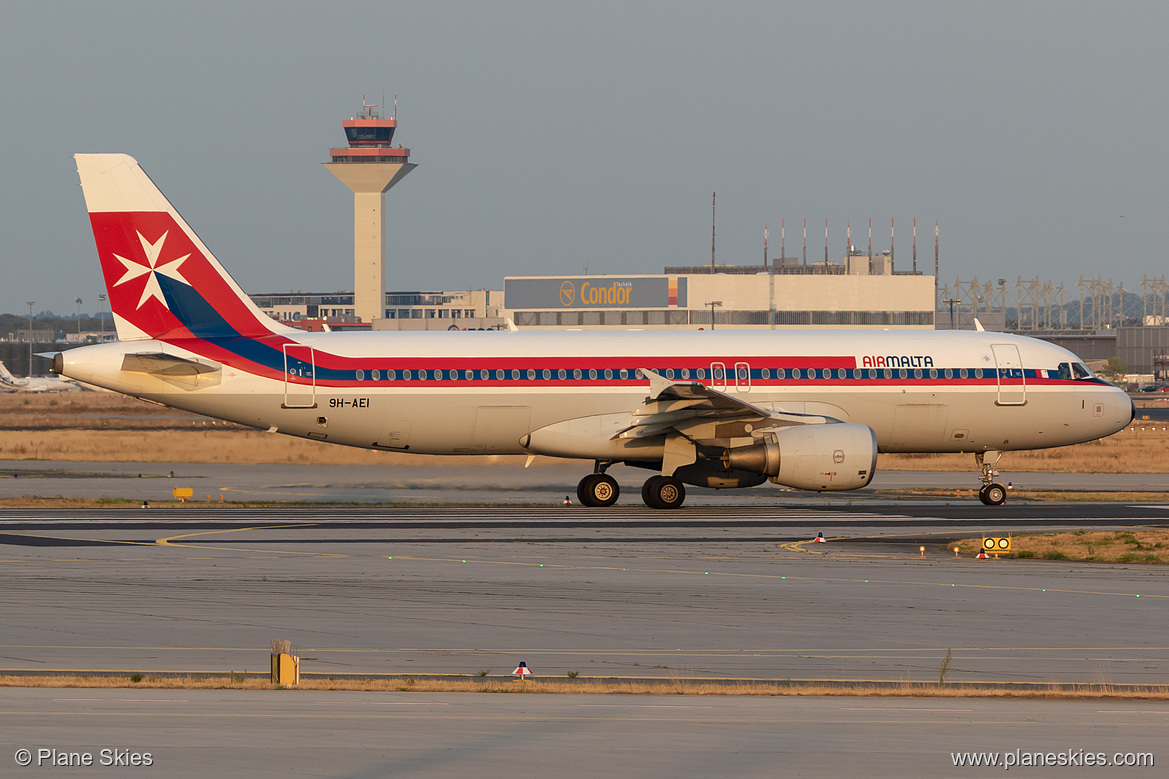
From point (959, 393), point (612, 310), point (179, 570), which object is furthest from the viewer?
point (612, 310)

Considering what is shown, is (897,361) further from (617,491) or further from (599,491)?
(599,491)

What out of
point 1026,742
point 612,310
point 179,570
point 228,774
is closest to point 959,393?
point 179,570

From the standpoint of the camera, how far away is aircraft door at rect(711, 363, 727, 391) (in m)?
33.4

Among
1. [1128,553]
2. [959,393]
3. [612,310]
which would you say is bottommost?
[1128,553]

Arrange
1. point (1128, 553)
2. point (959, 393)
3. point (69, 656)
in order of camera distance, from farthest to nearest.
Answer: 1. point (959, 393)
2. point (1128, 553)
3. point (69, 656)

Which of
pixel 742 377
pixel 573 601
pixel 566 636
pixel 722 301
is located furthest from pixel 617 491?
pixel 722 301

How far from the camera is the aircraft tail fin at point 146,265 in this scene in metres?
32.3

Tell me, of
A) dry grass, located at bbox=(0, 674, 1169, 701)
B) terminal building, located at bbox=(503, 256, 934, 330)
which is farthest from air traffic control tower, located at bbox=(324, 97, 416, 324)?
dry grass, located at bbox=(0, 674, 1169, 701)

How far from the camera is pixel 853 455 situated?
30.7 m

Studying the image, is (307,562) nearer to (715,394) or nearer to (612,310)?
(715,394)

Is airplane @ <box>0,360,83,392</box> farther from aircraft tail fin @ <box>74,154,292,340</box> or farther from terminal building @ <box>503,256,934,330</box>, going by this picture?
aircraft tail fin @ <box>74,154,292,340</box>

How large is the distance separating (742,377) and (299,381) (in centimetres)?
1162

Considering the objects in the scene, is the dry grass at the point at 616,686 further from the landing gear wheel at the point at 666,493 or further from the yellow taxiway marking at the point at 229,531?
the landing gear wheel at the point at 666,493

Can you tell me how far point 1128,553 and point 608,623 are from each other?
11.9 m
